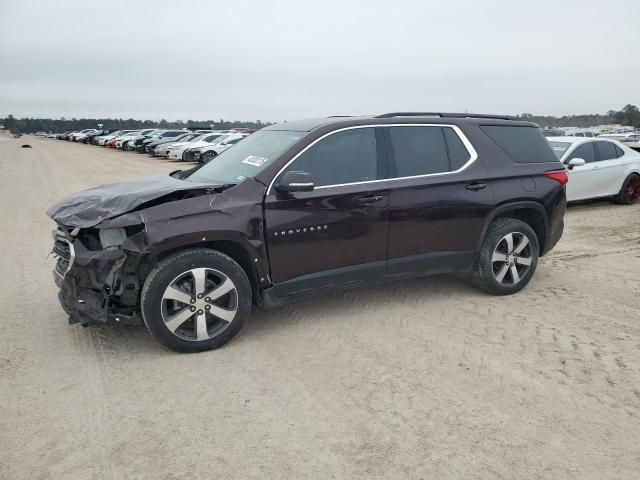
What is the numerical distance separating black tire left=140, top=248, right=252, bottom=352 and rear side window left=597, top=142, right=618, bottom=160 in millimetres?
9280

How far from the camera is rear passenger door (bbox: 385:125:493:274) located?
4.59m

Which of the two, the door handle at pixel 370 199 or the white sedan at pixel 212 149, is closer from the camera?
the door handle at pixel 370 199

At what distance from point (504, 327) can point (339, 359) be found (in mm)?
1565

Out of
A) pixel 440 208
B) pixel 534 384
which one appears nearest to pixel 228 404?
pixel 534 384

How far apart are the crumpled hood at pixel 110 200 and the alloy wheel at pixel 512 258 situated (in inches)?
115

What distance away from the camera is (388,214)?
4.50 m

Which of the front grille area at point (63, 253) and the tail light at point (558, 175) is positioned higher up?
the tail light at point (558, 175)

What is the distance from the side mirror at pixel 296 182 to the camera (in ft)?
13.1

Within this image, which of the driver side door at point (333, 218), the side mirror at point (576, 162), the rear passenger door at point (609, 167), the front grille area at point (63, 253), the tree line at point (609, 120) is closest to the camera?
the front grille area at point (63, 253)

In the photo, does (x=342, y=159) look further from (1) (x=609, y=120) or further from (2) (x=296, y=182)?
(1) (x=609, y=120)

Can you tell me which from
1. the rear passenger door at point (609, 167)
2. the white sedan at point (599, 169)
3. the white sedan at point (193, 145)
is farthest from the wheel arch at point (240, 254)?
the white sedan at point (193, 145)

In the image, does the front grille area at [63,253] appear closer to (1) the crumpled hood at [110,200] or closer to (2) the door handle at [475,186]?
(1) the crumpled hood at [110,200]

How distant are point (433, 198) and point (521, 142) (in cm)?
144

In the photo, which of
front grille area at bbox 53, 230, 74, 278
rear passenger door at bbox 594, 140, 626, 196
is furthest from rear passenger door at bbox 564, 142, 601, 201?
front grille area at bbox 53, 230, 74, 278
